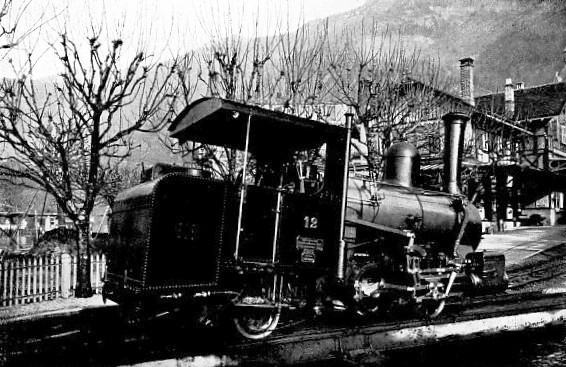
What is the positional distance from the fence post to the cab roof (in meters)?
6.60

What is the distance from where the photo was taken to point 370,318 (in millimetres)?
8547

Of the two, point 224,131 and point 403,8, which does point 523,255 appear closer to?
point 224,131

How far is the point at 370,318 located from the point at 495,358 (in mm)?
2429

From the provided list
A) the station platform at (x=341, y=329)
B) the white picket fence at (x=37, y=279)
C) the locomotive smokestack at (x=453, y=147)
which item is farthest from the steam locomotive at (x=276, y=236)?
the white picket fence at (x=37, y=279)

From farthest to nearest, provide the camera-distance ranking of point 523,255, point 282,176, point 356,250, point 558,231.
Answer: point 558,231, point 523,255, point 356,250, point 282,176

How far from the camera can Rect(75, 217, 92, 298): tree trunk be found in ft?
38.2

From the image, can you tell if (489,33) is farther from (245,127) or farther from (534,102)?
(245,127)

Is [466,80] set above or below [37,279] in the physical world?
above

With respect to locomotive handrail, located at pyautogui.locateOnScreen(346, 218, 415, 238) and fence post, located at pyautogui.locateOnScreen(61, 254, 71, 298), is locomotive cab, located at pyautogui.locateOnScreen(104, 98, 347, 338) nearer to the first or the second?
locomotive handrail, located at pyautogui.locateOnScreen(346, 218, 415, 238)

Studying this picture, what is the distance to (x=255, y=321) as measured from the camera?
6.82 m

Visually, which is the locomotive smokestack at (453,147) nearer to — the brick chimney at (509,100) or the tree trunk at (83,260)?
the tree trunk at (83,260)

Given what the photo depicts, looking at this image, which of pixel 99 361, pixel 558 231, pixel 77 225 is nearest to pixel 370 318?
pixel 99 361

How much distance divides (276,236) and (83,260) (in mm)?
6910

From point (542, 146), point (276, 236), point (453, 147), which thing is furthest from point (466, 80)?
point (276, 236)
